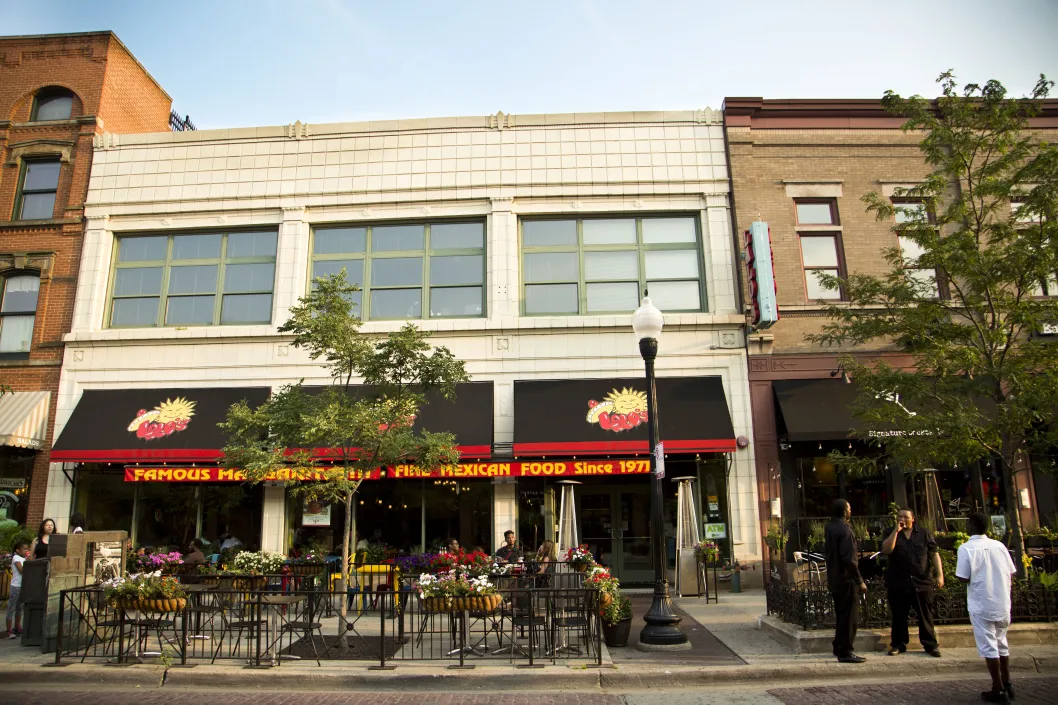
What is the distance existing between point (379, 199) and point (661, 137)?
23.9 feet

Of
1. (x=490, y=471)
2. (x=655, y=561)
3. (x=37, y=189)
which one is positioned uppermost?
(x=37, y=189)

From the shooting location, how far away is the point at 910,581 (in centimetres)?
888

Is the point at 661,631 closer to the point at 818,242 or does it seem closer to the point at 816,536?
the point at 816,536

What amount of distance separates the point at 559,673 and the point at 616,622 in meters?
1.70

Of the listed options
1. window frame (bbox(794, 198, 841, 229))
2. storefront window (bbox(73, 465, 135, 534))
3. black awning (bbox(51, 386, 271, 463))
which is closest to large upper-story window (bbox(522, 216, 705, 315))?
window frame (bbox(794, 198, 841, 229))

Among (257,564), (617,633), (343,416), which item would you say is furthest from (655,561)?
(257,564)

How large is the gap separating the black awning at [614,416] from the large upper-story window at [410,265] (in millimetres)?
2945

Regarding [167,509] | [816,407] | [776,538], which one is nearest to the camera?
[776,538]

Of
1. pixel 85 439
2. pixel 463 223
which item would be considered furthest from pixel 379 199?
pixel 85 439

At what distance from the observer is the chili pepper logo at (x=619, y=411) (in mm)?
15828

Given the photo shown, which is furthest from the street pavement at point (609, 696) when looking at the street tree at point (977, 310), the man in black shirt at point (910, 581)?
the street tree at point (977, 310)

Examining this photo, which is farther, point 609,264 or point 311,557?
point 609,264

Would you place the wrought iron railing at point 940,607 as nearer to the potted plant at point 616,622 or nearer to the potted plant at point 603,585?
the potted plant at point 616,622

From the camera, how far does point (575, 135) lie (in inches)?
725
